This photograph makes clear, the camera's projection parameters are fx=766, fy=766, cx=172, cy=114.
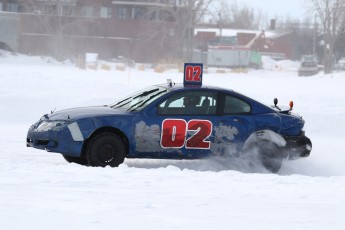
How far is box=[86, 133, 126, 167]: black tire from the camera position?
429 inches

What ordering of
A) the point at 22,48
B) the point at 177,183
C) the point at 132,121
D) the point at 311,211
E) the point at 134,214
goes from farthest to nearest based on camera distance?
1. the point at 22,48
2. the point at 132,121
3. the point at 177,183
4. the point at 311,211
5. the point at 134,214

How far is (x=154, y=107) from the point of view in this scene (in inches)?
444

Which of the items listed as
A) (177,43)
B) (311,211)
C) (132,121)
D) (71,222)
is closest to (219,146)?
(132,121)

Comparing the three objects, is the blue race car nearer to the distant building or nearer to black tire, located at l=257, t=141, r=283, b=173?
black tire, located at l=257, t=141, r=283, b=173

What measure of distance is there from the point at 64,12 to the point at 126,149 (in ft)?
205

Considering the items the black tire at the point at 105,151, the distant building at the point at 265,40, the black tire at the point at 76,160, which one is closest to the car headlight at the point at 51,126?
the black tire at the point at 105,151

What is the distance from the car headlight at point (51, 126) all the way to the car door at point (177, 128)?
3.55 feet

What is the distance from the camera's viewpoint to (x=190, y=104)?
37.7 ft

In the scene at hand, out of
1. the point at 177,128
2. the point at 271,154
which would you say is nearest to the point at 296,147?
the point at 271,154

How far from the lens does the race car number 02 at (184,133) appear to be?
1120 centimetres

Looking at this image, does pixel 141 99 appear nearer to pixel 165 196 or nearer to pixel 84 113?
pixel 84 113

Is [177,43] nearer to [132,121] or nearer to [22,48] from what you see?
[22,48]

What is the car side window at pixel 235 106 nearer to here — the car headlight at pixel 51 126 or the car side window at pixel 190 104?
the car side window at pixel 190 104

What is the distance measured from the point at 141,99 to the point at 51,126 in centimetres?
150
